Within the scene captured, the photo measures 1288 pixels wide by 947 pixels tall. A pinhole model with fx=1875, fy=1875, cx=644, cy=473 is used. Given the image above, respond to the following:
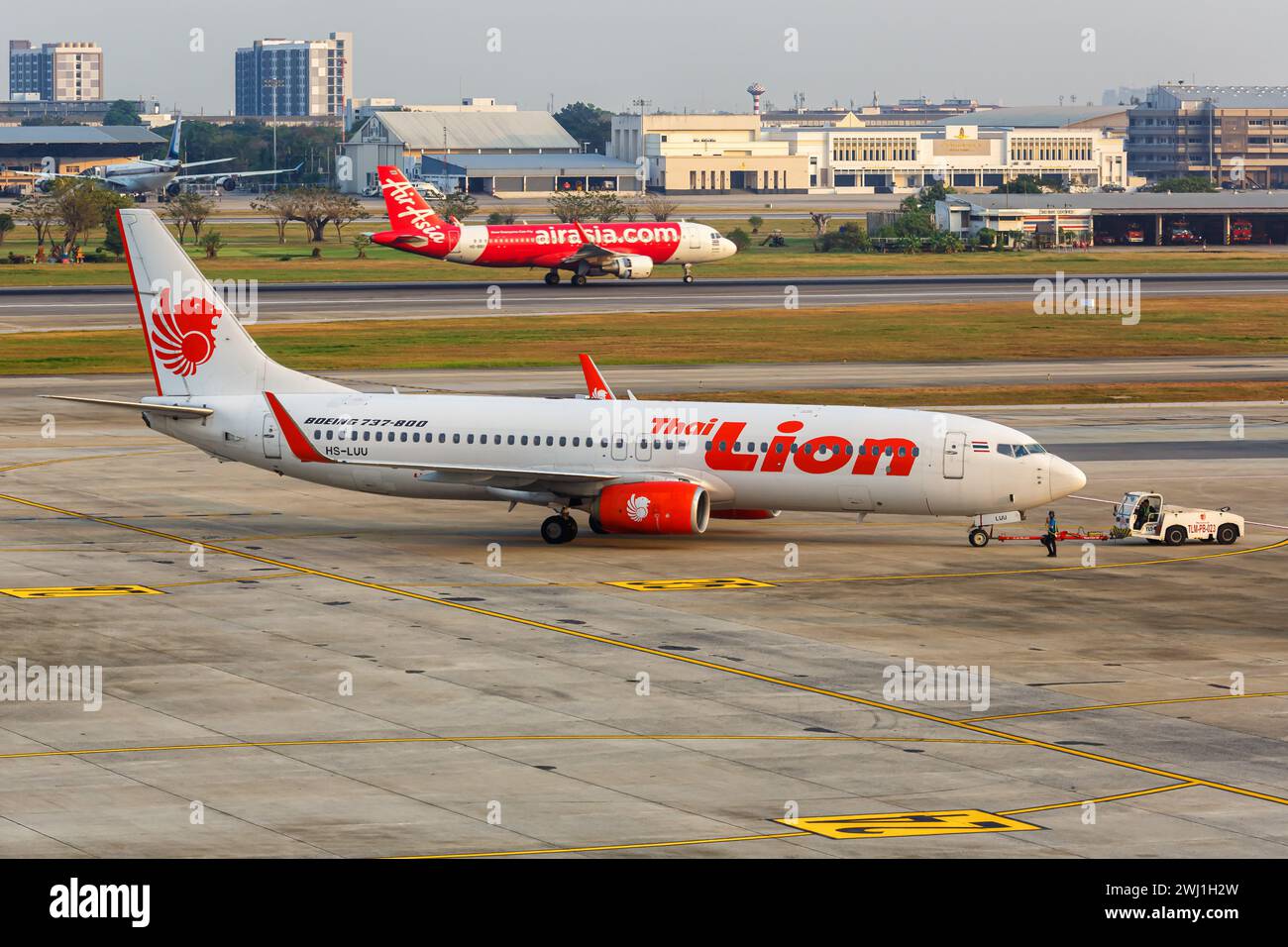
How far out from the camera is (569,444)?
59625 millimetres

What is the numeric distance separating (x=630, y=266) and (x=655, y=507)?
119 m

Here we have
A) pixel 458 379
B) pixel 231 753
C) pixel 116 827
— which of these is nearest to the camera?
pixel 116 827

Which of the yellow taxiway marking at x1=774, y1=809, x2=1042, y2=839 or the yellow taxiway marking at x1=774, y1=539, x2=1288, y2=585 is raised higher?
the yellow taxiway marking at x1=774, y1=809, x2=1042, y2=839

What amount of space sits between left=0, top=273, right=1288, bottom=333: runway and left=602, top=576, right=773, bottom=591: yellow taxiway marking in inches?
3355

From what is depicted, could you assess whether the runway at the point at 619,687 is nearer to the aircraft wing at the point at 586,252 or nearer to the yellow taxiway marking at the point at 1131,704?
the yellow taxiway marking at the point at 1131,704

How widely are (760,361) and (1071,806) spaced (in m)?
84.7

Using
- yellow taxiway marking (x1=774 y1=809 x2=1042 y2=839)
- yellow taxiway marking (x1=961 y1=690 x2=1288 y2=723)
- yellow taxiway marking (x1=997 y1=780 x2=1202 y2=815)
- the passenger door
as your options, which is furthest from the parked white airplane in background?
yellow taxiway marking (x1=774 y1=809 x2=1042 y2=839)

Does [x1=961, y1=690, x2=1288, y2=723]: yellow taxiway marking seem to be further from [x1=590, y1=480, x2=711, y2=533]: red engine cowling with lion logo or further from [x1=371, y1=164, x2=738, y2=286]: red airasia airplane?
[x1=371, y1=164, x2=738, y2=286]: red airasia airplane

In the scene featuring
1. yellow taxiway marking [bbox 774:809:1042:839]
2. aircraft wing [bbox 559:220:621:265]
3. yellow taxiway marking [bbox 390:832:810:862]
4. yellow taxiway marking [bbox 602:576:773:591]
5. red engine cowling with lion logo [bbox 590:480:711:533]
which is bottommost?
yellow taxiway marking [bbox 602:576:773:591]

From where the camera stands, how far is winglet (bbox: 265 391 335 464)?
60825 mm

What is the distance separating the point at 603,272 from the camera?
6895 inches

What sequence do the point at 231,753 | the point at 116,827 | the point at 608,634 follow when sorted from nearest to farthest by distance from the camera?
the point at 116,827 → the point at 231,753 → the point at 608,634
